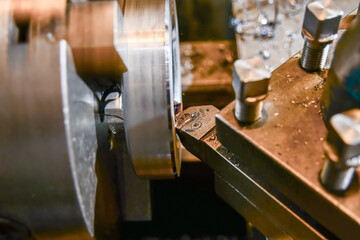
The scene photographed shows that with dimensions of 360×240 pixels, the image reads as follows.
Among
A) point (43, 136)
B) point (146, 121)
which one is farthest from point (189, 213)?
point (43, 136)

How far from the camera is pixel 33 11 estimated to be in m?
0.62

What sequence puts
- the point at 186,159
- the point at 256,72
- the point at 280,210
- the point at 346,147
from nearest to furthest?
the point at 346,147 < the point at 256,72 < the point at 280,210 < the point at 186,159

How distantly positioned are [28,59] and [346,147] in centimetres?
44

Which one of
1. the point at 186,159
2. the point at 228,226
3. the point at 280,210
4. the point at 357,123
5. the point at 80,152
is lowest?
the point at 228,226

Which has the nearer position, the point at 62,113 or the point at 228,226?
the point at 62,113

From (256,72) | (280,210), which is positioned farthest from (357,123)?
(280,210)

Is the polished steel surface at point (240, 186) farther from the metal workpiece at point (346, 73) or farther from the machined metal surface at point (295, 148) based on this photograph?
the metal workpiece at point (346, 73)

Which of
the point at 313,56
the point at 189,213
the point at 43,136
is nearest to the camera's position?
the point at 43,136

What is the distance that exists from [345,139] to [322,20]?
25 cm

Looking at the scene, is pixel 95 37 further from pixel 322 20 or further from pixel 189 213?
pixel 189 213

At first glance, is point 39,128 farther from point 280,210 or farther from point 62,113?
point 280,210

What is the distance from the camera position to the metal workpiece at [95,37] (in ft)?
2.01

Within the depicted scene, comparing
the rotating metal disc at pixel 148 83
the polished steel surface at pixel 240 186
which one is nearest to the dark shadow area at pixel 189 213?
the polished steel surface at pixel 240 186

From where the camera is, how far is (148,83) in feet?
2.18
